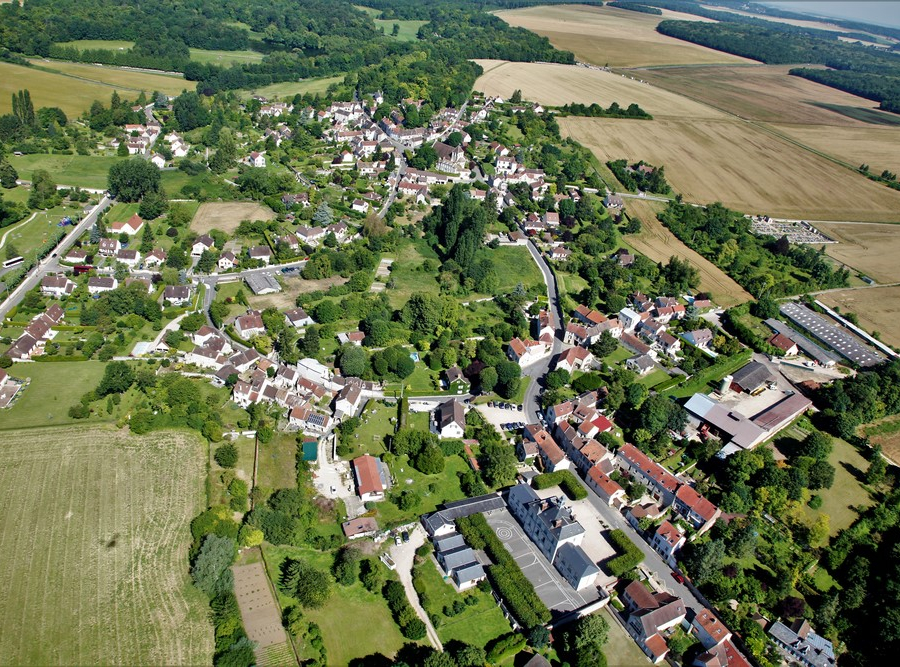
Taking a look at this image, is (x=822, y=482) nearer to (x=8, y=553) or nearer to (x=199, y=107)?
(x=8, y=553)

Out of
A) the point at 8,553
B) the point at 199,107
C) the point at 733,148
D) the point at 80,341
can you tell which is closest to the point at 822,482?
the point at 8,553

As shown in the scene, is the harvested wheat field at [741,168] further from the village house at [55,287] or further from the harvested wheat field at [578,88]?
the village house at [55,287]

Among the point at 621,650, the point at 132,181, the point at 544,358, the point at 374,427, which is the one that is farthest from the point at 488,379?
the point at 132,181

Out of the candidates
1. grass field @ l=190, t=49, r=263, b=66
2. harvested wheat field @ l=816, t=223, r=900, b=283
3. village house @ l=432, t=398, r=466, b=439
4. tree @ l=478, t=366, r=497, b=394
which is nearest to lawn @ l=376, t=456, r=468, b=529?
village house @ l=432, t=398, r=466, b=439

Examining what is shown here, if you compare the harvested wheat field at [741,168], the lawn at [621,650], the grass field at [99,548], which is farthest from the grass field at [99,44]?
the lawn at [621,650]

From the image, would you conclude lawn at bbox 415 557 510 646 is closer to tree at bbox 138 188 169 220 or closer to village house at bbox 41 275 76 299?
village house at bbox 41 275 76 299

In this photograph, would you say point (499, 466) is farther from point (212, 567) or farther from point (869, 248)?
point (869, 248)
